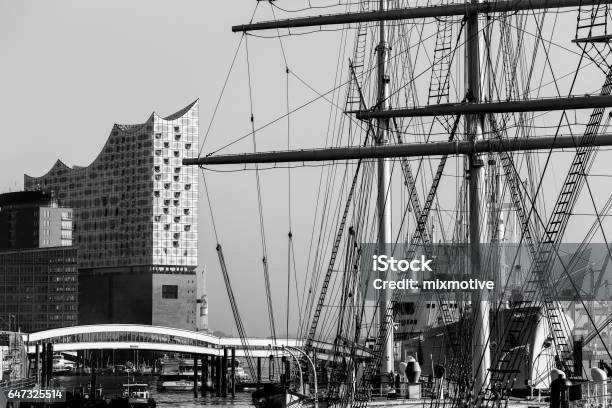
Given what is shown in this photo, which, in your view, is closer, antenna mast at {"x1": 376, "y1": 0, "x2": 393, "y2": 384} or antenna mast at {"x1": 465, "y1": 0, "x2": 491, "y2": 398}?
antenna mast at {"x1": 465, "y1": 0, "x2": 491, "y2": 398}

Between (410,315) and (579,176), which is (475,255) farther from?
(410,315)

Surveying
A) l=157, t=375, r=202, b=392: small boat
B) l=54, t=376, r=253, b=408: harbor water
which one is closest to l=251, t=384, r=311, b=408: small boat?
l=54, t=376, r=253, b=408: harbor water

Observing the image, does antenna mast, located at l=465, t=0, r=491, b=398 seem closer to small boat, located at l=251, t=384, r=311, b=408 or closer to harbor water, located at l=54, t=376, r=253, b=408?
small boat, located at l=251, t=384, r=311, b=408

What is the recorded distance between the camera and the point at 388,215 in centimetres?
6247

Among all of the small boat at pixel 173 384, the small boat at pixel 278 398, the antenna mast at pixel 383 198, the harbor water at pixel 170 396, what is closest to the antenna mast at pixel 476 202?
the antenna mast at pixel 383 198

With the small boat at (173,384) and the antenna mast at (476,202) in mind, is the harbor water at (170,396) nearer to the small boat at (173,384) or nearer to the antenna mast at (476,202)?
the small boat at (173,384)

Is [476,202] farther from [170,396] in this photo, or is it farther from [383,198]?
[170,396]

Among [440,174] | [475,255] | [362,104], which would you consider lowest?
[475,255]

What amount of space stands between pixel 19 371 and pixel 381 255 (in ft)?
200

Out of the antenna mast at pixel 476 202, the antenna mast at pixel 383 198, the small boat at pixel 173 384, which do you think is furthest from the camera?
the small boat at pixel 173 384

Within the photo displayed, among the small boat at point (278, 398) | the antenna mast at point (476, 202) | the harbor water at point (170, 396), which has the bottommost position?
the harbor water at point (170, 396)

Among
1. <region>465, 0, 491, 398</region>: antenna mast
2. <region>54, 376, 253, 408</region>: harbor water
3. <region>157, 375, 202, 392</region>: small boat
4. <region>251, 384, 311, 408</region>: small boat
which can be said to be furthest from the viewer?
<region>157, 375, 202, 392</region>: small boat

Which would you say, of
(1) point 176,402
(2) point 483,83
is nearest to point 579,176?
(2) point 483,83

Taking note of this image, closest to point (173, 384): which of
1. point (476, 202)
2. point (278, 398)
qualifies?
point (278, 398)
